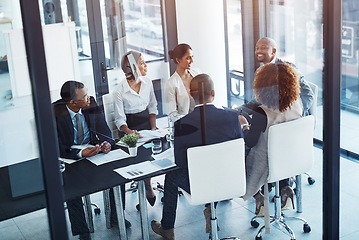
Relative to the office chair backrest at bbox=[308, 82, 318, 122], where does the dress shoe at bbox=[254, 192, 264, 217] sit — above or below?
below

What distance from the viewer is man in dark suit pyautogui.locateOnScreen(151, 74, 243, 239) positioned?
130 inches

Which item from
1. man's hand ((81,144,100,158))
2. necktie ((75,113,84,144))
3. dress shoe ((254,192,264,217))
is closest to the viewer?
necktie ((75,113,84,144))

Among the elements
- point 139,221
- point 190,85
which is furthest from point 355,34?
point 139,221

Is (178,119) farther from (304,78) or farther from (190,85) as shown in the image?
(304,78)

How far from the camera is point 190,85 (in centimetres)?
332

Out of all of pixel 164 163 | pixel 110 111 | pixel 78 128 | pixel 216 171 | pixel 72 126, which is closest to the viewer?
pixel 72 126

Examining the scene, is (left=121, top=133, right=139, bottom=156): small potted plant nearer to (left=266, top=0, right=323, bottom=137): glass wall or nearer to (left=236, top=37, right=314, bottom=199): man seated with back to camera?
(left=236, top=37, right=314, bottom=199): man seated with back to camera

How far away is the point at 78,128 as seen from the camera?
119 inches

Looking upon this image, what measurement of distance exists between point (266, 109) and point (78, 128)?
117 cm

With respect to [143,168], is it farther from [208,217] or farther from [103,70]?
[103,70]

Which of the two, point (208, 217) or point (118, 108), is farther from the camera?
point (208, 217)

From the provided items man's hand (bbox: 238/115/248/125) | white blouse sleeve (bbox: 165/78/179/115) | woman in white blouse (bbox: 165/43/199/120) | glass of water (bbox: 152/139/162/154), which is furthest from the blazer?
glass of water (bbox: 152/139/162/154)

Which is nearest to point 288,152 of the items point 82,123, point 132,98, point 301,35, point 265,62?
point 265,62

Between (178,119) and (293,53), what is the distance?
842 millimetres
